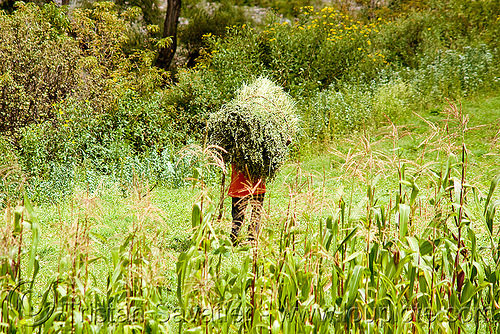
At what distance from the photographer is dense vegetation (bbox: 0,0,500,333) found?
93.0 inches

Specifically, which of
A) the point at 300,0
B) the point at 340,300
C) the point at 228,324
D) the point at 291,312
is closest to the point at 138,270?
the point at 228,324

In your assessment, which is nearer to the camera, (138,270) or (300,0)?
(138,270)

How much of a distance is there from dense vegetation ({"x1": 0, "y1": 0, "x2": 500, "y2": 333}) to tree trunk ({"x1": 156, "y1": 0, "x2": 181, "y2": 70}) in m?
0.55

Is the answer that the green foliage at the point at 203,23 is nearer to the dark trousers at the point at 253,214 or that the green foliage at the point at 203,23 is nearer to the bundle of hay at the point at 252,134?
the bundle of hay at the point at 252,134

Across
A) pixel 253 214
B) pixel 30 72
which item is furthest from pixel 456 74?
pixel 253 214

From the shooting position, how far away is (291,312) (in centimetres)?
242

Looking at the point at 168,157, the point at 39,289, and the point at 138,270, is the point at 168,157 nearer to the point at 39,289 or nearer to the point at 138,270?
the point at 39,289

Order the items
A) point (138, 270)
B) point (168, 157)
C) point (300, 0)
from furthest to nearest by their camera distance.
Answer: point (300, 0), point (168, 157), point (138, 270)

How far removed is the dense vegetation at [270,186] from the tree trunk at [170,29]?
55cm

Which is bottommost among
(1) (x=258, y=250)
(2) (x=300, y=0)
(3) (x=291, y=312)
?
(3) (x=291, y=312)

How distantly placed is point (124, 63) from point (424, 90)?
294 inches

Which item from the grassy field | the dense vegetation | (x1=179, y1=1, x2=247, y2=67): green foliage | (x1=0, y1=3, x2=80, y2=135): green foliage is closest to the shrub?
the dense vegetation

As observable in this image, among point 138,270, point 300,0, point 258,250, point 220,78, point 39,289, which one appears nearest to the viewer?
point 138,270

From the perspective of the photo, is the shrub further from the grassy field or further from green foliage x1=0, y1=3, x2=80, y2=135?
the grassy field
